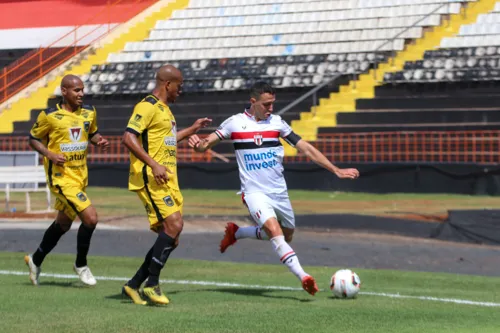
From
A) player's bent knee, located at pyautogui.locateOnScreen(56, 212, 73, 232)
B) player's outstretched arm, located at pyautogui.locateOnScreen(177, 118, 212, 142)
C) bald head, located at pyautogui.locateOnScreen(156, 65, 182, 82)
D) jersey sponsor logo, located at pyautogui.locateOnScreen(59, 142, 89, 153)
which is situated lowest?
player's bent knee, located at pyautogui.locateOnScreen(56, 212, 73, 232)

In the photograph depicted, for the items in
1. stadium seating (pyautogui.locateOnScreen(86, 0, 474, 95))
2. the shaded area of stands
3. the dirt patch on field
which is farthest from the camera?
stadium seating (pyautogui.locateOnScreen(86, 0, 474, 95))

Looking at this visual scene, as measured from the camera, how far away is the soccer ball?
8977mm

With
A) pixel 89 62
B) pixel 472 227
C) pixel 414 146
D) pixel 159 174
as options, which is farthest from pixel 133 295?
pixel 89 62

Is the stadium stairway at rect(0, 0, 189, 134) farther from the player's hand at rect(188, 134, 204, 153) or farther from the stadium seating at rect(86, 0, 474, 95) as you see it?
the player's hand at rect(188, 134, 204, 153)

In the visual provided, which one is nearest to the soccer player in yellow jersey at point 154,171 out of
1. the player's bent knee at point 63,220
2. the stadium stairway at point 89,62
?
the player's bent knee at point 63,220

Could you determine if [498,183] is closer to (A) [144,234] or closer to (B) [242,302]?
(A) [144,234]

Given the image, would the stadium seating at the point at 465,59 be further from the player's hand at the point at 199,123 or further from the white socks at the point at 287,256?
the player's hand at the point at 199,123

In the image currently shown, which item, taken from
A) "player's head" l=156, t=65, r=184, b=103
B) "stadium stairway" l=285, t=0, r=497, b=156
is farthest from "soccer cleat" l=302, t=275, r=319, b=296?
"stadium stairway" l=285, t=0, r=497, b=156

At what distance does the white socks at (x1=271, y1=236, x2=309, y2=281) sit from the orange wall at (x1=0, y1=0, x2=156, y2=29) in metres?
27.9

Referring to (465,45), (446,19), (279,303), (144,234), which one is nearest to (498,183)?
(465,45)

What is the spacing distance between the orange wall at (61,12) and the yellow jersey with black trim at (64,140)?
87.4 ft

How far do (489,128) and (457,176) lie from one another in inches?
54.6

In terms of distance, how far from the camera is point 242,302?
8.71 metres

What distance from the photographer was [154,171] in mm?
8438
